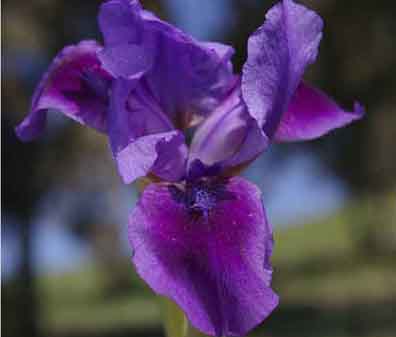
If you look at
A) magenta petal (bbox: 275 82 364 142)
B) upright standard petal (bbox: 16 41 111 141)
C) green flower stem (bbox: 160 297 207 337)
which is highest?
upright standard petal (bbox: 16 41 111 141)

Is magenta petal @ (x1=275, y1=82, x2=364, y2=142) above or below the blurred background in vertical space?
above

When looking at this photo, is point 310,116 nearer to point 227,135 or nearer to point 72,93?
point 227,135

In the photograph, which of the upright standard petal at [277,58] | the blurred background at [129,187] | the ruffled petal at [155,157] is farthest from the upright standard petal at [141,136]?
the blurred background at [129,187]

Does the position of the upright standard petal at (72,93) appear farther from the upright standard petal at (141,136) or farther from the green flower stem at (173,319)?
the green flower stem at (173,319)

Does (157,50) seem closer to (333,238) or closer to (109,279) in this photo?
(109,279)

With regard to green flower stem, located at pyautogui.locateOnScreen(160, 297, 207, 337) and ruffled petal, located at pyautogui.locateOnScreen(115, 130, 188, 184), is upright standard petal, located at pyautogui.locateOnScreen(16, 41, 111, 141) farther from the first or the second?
green flower stem, located at pyautogui.locateOnScreen(160, 297, 207, 337)

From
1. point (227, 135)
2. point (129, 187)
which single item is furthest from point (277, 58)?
point (129, 187)

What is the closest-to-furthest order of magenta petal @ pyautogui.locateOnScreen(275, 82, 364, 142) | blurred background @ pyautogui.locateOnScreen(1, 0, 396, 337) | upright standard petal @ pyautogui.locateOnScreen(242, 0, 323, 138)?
1. upright standard petal @ pyautogui.locateOnScreen(242, 0, 323, 138)
2. magenta petal @ pyautogui.locateOnScreen(275, 82, 364, 142)
3. blurred background @ pyautogui.locateOnScreen(1, 0, 396, 337)

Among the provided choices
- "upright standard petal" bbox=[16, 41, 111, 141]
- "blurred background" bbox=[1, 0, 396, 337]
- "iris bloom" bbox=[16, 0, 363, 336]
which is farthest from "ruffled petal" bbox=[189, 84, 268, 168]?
"blurred background" bbox=[1, 0, 396, 337]
